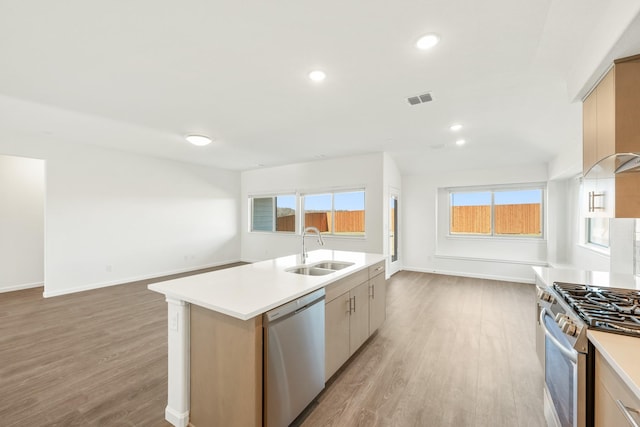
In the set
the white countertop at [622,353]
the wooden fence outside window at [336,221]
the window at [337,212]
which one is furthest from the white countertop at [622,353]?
the wooden fence outside window at [336,221]

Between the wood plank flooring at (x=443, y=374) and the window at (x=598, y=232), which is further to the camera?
the window at (x=598, y=232)

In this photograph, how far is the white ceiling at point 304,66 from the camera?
1670 mm

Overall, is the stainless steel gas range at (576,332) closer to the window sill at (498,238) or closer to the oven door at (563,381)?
the oven door at (563,381)

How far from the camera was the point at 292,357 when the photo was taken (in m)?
1.59

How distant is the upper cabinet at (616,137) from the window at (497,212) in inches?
173

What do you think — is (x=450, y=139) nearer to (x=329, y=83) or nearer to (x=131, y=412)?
(x=329, y=83)

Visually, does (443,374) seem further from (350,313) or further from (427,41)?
(427,41)

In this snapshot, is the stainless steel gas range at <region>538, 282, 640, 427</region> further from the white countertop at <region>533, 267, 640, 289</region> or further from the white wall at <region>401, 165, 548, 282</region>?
the white wall at <region>401, 165, 548, 282</region>

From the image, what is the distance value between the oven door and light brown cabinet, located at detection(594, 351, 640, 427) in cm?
5

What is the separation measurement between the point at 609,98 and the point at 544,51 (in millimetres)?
819

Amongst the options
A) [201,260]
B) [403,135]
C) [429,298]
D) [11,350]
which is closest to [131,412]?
[11,350]

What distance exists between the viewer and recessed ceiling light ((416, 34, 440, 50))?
6.22ft

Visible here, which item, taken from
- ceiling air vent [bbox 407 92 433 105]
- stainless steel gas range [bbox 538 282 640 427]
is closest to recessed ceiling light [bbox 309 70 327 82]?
ceiling air vent [bbox 407 92 433 105]

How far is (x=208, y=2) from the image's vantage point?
5.27 feet
